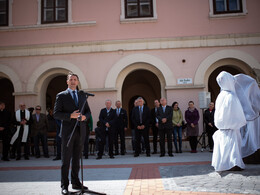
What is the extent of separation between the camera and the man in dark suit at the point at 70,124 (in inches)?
164

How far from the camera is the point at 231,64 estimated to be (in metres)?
11.1

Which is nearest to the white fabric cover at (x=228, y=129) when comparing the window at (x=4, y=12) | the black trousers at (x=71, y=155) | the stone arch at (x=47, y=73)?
the black trousers at (x=71, y=155)

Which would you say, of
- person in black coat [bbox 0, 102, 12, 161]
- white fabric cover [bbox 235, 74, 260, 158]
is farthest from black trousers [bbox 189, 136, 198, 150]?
person in black coat [bbox 0, 102, 12, 161]

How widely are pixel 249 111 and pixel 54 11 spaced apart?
379 inches

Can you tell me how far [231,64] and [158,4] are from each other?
4238mm

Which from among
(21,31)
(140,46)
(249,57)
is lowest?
(249,57)

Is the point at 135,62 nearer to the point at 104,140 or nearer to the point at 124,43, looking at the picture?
the point at 124,43

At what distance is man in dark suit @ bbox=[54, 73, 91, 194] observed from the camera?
417 cm

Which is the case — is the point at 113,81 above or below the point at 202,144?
above

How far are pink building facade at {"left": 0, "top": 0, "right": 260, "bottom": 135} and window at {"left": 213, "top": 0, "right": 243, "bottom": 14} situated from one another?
0.14 feet

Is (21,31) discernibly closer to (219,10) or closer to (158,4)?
(158,4)

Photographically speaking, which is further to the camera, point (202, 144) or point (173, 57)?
point (173, 57)

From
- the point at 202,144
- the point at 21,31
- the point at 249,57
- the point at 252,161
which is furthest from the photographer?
the point at 21,31

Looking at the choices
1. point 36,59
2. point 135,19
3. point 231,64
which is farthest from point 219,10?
point 36,59
